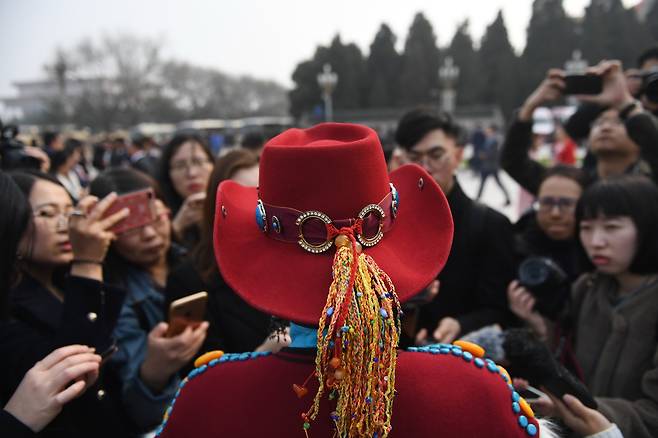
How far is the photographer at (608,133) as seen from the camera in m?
2.48

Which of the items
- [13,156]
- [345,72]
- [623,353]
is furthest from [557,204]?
[345,72]

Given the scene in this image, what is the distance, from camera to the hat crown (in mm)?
998

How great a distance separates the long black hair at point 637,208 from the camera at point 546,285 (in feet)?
0.90

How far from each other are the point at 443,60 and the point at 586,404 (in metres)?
45.8

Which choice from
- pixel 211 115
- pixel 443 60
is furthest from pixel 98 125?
pixel 443 60

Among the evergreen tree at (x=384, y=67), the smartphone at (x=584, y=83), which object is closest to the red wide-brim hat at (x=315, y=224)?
the smartphone at (x=584, y=83)

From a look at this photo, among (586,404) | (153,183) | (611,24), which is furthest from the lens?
(611,24)

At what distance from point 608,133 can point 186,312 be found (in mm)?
2532

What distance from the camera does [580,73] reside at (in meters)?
2.70

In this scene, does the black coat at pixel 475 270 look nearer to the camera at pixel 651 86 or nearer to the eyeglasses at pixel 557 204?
the eyeglasses at pixel 557 204

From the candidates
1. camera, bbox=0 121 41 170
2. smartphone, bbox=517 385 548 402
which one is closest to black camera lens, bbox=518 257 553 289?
Answer: smartphone, bbox=517 385 548 402

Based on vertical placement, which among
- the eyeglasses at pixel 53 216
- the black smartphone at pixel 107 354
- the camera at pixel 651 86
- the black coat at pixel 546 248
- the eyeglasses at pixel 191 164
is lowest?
Result: the black smartphone at pixel 107 354

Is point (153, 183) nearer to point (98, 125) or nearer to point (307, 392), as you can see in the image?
point (307, 392)

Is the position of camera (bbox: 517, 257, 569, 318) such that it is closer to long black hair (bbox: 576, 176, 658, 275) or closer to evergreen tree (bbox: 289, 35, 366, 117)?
long black hair (bbox: 576, 176, 658, 275)
